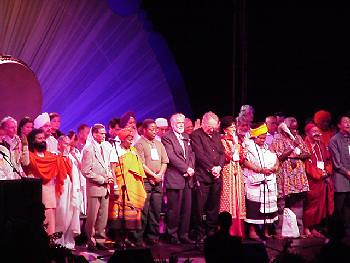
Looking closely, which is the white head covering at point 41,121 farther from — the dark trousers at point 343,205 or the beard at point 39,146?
the dark trousers at point 343,205

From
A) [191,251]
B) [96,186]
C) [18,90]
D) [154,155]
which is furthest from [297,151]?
[18,90]

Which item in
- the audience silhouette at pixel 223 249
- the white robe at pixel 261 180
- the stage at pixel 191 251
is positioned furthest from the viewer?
the white robe at pixel 261 180

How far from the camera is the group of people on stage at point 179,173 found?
10.4 meters

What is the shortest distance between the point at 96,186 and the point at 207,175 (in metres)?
1.81

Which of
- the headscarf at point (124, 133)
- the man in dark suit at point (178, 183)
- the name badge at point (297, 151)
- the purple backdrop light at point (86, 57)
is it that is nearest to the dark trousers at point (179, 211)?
the man in dark suit at point (178, 183)

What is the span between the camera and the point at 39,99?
12562 mm

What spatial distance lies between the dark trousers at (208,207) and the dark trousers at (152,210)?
0.65 meters

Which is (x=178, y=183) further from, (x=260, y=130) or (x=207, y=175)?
(x=260, y=130)

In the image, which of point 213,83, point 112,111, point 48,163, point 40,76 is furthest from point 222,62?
point 48,163

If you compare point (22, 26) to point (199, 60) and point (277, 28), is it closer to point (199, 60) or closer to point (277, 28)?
point (199, 60)

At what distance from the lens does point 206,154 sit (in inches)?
447

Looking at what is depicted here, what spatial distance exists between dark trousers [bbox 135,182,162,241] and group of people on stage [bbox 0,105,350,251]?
0.05 ft

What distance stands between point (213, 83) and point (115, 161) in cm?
540

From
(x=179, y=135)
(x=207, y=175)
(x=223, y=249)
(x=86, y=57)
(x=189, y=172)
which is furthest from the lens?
(x=86, y=57)
